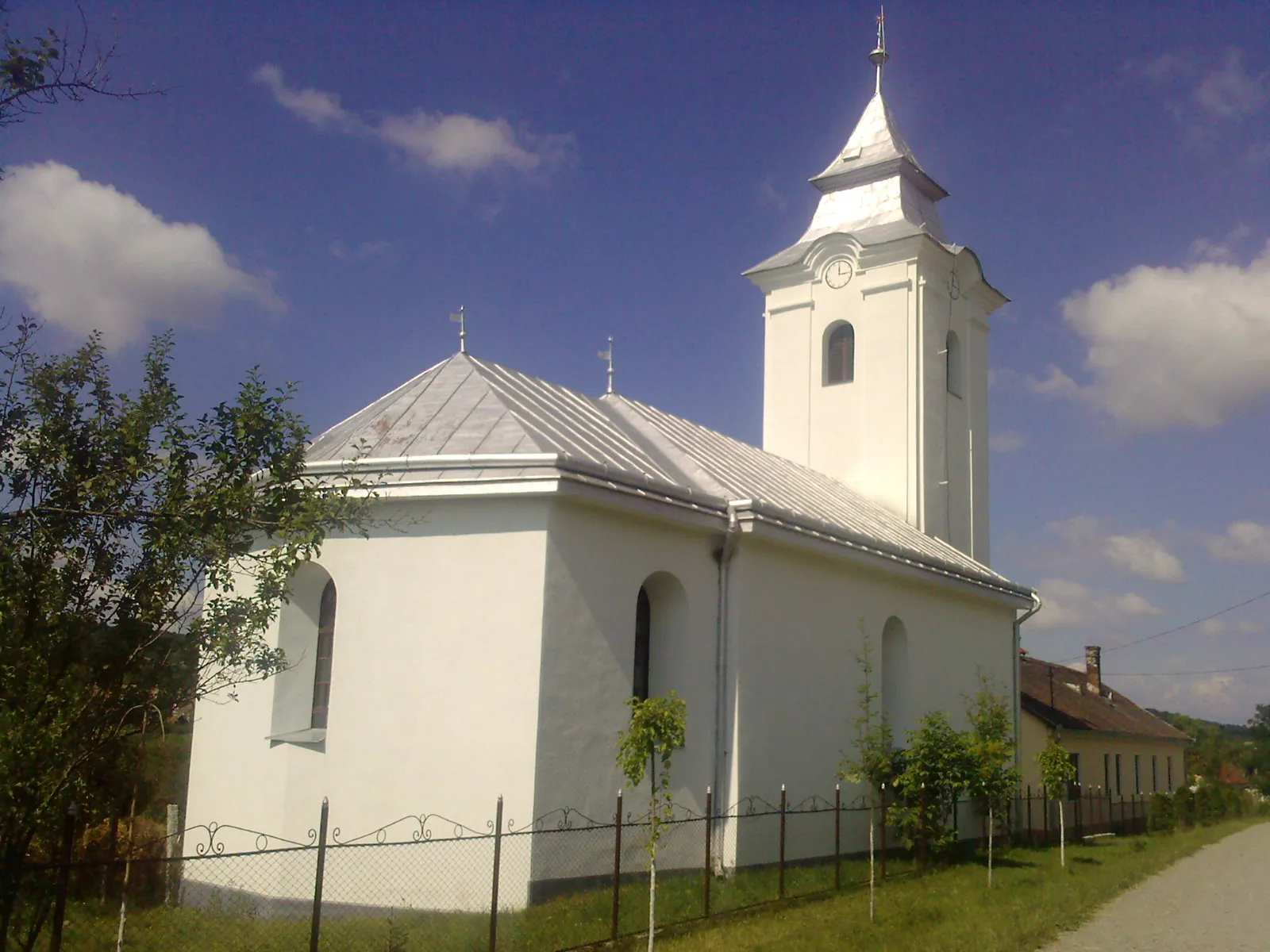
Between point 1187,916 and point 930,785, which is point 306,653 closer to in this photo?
point 930,785

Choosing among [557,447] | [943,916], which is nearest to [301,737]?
[557,447]

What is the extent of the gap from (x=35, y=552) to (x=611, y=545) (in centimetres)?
747

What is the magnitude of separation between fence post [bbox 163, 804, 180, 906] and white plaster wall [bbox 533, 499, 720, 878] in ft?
13.4

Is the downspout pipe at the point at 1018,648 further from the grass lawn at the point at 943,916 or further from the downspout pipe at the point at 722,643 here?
the downspout pipe at the point at 722,643

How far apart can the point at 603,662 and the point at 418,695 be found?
2.20m

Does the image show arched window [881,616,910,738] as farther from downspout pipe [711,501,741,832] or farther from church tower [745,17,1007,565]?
downspout pipe [711,501,741,832]

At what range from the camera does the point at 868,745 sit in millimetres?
17844

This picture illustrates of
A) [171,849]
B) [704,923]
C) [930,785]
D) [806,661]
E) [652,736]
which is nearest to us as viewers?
[652,736]

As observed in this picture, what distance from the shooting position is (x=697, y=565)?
15211 mm

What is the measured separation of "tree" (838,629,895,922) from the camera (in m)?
17.5

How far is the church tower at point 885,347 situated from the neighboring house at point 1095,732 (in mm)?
5327

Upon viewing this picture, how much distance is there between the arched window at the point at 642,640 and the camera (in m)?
14.9

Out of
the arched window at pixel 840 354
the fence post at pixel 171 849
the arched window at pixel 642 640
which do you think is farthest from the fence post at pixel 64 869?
the arched window at pixel 840 354

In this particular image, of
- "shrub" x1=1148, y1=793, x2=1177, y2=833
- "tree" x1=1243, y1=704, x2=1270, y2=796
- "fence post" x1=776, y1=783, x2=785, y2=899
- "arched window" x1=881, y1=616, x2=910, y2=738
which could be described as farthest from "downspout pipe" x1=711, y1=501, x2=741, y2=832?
"tree" x1=1243, y1=704, x2=1270, y2=796
